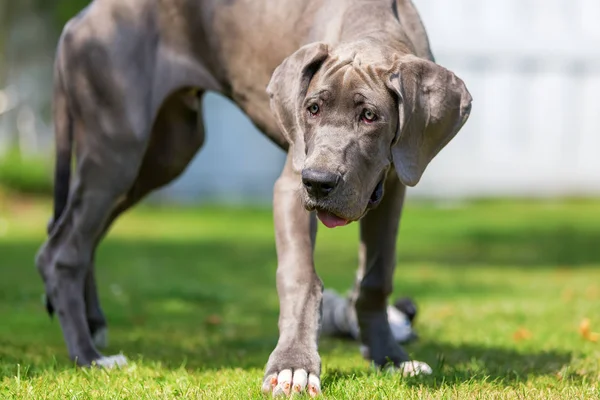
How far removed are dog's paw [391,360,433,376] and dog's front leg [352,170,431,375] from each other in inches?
6.4

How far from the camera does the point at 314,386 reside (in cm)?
391

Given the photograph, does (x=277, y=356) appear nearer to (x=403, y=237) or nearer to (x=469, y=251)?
(x=469, y=251)

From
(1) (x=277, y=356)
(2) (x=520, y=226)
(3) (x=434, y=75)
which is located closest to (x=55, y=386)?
(1) (x=277, y=356)

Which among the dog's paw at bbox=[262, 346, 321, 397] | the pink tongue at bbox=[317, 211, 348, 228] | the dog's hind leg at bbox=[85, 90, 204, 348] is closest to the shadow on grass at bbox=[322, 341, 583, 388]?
the dog's paw at bbox=[262, 346, 321, 397]

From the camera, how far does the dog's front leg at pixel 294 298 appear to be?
3.96 m

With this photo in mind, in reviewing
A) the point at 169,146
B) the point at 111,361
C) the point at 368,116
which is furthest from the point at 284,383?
the point at 169,146

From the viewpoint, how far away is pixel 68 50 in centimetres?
539

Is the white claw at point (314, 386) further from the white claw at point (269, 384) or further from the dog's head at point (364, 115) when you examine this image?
the dog's head at point (364, 115)

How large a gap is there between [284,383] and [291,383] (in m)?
0.03

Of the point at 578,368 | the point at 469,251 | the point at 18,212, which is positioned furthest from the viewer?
the point at 18,212

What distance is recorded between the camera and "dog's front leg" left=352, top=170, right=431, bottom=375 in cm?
491

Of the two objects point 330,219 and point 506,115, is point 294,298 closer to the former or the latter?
point 330,219

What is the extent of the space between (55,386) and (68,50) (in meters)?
1.93

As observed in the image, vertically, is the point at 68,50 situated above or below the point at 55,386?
above
